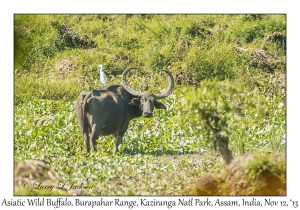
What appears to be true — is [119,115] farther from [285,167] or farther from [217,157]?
[285,167]

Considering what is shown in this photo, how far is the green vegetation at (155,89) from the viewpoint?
8484mm

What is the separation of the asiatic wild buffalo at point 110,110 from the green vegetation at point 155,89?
0.30 meters

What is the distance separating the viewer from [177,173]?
9016mm

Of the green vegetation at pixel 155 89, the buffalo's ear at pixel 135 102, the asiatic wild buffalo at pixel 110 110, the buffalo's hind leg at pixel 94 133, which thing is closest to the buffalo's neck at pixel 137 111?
the asiatic wild buffalo at pixel 110 110

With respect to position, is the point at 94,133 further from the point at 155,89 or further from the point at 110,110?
the point at 155,89

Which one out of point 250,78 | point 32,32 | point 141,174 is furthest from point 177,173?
point 32,32

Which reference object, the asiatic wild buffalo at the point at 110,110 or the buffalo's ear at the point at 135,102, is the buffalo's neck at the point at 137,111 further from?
the buffalo's ear at the point at 135,102

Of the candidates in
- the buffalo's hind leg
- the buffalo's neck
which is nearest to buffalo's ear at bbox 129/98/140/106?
the buffalo's neck

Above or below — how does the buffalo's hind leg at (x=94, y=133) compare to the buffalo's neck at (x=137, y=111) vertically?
below

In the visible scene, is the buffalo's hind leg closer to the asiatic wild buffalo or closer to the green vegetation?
the asiatic wild buffalo

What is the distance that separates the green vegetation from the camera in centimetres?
848

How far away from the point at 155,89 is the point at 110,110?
12.1ft

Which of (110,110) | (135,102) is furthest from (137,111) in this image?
(110,110)

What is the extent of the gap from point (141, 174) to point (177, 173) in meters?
0.46
